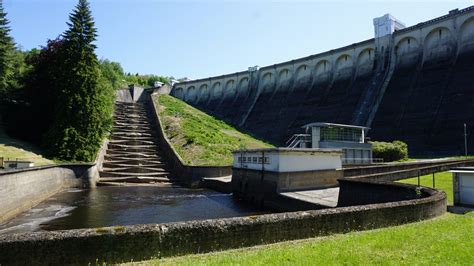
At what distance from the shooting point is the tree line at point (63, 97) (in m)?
25.0

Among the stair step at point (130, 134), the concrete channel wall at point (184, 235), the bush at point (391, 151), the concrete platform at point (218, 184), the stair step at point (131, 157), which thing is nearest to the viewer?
the concrete channel wall at point (184, 235)

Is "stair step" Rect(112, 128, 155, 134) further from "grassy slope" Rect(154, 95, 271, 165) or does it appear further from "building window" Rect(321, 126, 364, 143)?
"building window" Rect(321, 126, 364, 143)

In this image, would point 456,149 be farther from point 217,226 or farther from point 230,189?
point 217,226

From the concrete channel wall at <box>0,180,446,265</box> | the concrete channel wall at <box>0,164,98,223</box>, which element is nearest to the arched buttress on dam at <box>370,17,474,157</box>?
the concrete channel wall at <box>0,180,446,265</box>

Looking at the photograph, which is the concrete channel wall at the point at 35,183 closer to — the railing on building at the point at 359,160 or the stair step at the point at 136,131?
the stair step at the point at 136,131

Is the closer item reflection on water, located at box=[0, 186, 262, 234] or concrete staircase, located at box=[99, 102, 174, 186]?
reflection on water, located at box=[0, 186, 262, 234]

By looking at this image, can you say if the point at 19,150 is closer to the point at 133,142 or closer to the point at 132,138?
the point at 133,142

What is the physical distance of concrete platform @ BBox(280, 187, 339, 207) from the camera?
45.4 feet

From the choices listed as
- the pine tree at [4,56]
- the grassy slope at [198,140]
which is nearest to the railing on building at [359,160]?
the grassy slope at [198,140]

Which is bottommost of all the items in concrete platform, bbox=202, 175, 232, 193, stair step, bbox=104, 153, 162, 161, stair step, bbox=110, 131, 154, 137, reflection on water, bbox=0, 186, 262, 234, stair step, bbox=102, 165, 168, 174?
reflection on water, bbox=0, 186, 262, 234

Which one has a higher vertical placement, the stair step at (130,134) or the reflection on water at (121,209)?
the stair step at (130,134)

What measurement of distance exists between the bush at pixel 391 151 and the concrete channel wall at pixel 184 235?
23919 mm

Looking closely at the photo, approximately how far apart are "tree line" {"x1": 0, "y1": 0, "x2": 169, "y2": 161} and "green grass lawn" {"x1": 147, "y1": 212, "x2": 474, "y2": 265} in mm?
22639

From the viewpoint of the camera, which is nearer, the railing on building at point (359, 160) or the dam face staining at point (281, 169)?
the dam face staining at point (281, 169)
